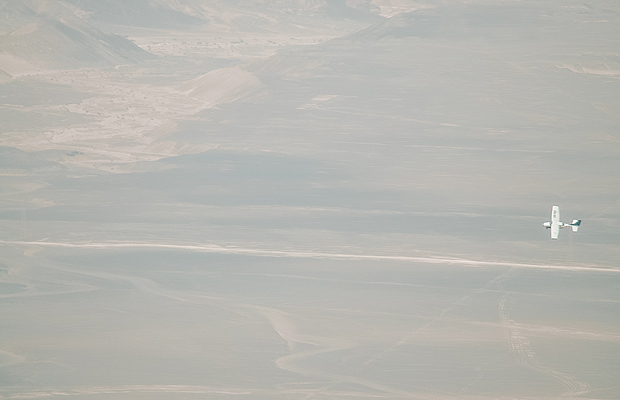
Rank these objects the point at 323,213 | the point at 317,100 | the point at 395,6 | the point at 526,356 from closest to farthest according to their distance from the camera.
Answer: the point at 526,356, the point at 323,213, the point at 317,100, the point at 395,6

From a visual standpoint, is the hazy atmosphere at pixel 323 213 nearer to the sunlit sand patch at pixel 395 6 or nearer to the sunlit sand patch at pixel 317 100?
the sunlit sand patch at pixel 317 100

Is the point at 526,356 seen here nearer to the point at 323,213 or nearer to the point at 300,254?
the point at 300,254

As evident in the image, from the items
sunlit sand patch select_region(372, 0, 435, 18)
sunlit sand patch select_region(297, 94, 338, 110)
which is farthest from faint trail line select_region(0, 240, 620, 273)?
sunlit sand patch select_region(372, 0, 435, 18)

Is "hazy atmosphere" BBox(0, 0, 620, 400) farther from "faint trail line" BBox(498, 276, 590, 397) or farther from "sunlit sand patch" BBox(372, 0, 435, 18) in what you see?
"sunlit sand patch" BBox(372, 0, 435, 18)

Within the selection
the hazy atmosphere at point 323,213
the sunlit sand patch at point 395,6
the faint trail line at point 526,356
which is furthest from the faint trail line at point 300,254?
the sunlit sand patch at point 395,6

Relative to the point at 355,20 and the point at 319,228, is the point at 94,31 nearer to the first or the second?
the point at 355,20

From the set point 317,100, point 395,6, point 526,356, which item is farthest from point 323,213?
point 395,6

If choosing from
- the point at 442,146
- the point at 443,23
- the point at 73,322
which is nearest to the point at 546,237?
the point at 442,146

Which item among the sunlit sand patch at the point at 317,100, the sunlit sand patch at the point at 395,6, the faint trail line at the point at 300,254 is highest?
the sunlit sand patch at the point at 395,6

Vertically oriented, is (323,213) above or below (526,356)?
above
